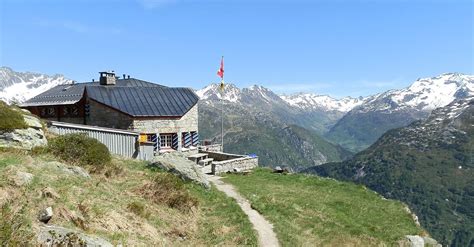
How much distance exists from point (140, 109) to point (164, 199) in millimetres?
29457

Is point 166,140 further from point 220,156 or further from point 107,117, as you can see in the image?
point 107,117

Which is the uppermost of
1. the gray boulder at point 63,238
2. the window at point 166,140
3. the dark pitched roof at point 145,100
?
the dark pitched roof at point 145,100

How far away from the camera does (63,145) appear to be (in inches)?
922

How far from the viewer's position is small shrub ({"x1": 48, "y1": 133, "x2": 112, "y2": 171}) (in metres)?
22.8

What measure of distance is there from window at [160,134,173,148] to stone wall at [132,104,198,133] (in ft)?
2.05

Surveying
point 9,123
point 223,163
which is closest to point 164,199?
point 9,123

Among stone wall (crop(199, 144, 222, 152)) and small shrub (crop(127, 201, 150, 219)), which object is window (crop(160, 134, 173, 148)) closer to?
stone wall (crop(199, 144, 222, 152))

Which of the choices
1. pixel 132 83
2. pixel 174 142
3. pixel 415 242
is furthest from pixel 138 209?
pixel 132 83

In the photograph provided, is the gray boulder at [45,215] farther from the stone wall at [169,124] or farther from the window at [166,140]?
the window at [166,140]

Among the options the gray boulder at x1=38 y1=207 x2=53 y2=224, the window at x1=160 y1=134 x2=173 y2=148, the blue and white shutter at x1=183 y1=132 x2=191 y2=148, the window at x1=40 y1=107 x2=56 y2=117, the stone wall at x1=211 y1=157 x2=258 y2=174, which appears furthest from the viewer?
the window at x1=40 y1=107 x2=56 y2=117

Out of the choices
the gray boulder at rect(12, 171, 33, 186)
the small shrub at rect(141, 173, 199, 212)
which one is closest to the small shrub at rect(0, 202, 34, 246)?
the gray boulder at rect(12, 171, 33, 186)

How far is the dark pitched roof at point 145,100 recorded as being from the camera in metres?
48.9

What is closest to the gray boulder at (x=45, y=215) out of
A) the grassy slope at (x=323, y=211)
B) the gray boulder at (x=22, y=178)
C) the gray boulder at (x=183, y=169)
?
the gray boulder at (x=22, y=178)

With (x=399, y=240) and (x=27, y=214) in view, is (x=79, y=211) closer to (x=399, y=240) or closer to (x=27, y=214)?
(x=27, y=214)
